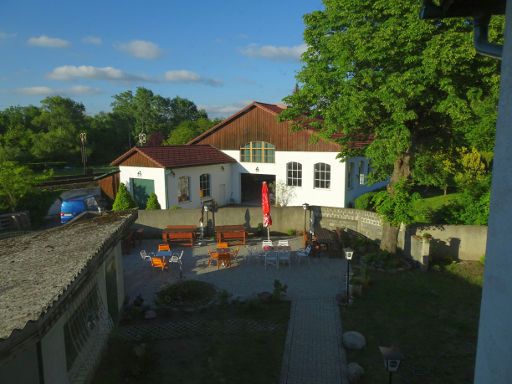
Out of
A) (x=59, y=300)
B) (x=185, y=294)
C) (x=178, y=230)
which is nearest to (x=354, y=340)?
(x=185, y=294)

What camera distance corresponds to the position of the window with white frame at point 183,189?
72.8 ft

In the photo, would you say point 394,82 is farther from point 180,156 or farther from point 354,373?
Answer: point 180,156

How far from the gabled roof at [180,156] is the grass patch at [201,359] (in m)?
13.2

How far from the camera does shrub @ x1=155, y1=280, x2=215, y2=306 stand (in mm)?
11086

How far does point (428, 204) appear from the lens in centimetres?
2348

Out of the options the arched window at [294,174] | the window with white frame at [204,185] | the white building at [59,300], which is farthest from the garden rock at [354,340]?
the window with white frame at [204,185]

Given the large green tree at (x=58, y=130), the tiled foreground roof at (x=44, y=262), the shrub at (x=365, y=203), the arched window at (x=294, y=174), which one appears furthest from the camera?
the large green tree at (x=58, y=130)

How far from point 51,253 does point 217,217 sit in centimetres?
1172

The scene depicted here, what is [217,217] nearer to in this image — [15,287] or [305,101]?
[305,101]

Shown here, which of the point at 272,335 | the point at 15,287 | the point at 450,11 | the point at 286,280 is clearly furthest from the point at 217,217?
the point at 450,11

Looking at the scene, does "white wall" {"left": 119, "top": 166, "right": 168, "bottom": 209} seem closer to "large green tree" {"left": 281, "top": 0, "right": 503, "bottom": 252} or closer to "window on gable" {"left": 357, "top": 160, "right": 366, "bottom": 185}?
"large green tree" {"left": 281, "top": 0, "right": 503, "bottom": 252}

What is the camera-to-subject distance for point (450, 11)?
4.31 metres

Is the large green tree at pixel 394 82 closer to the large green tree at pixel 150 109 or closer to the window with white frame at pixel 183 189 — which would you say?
the window with white frame at pixel 183 189

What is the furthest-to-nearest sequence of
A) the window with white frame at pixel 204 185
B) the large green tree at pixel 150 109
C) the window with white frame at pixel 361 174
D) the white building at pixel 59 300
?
the large green tree at pixel 150 109 < the window with white frame at pixel 361 174 < the window with white frame at pixel 204 185 < the white building at pixel 59 300
